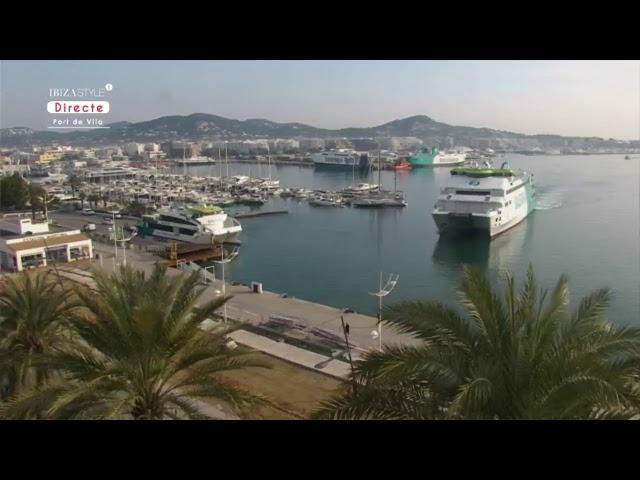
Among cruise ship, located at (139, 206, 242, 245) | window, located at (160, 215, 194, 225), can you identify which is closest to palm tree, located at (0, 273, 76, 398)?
cruise ship, located at (139, 206, 242, 245)

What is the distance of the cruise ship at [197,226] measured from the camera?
19344mm

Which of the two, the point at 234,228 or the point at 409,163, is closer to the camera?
the point at 234,228

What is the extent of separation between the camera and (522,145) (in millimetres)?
84188

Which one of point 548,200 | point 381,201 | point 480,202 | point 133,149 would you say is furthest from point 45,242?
point 133,149

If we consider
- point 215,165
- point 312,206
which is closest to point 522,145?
point 215,165

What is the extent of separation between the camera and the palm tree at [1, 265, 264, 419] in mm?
2539

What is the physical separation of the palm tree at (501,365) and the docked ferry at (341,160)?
162 ft

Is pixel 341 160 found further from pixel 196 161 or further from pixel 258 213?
pixel 258 213

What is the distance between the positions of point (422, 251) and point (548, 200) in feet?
50.0

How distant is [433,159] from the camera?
183ft

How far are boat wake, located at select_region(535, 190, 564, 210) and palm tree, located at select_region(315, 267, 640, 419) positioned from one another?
27.1 metres

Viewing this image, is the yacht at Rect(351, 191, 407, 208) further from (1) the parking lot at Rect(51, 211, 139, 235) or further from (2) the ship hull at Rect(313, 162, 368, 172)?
(2) the ship hull at Rect(313, 162, 368, 172)
